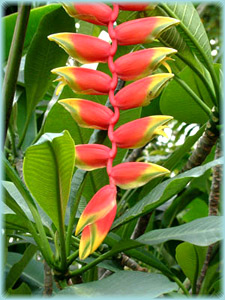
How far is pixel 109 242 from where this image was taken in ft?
2.16

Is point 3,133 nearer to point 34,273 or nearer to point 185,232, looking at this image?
point 185,232

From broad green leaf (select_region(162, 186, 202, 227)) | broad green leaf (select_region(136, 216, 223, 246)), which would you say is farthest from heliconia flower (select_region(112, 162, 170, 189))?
broad green leaf (select_region(162, 186, 202, 227))

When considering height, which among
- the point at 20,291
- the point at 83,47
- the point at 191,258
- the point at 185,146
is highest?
the point at 83,47

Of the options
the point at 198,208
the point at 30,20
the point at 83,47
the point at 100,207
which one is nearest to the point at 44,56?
the point at 30,20

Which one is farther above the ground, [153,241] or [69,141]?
[69,141]

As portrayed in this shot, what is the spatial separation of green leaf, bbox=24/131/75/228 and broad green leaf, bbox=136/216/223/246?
12 centimetres

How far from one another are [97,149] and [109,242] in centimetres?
21

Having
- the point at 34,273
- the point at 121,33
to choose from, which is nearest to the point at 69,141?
the point at 121,33

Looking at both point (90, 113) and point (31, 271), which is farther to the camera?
point (31, 271)

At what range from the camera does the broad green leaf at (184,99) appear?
2.76 feet

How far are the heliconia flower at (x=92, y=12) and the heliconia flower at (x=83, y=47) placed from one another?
3cm

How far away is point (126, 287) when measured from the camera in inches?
21.0

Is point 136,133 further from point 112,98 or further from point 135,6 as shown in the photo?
Answer: point 135,6

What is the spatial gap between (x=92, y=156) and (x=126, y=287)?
158mm
